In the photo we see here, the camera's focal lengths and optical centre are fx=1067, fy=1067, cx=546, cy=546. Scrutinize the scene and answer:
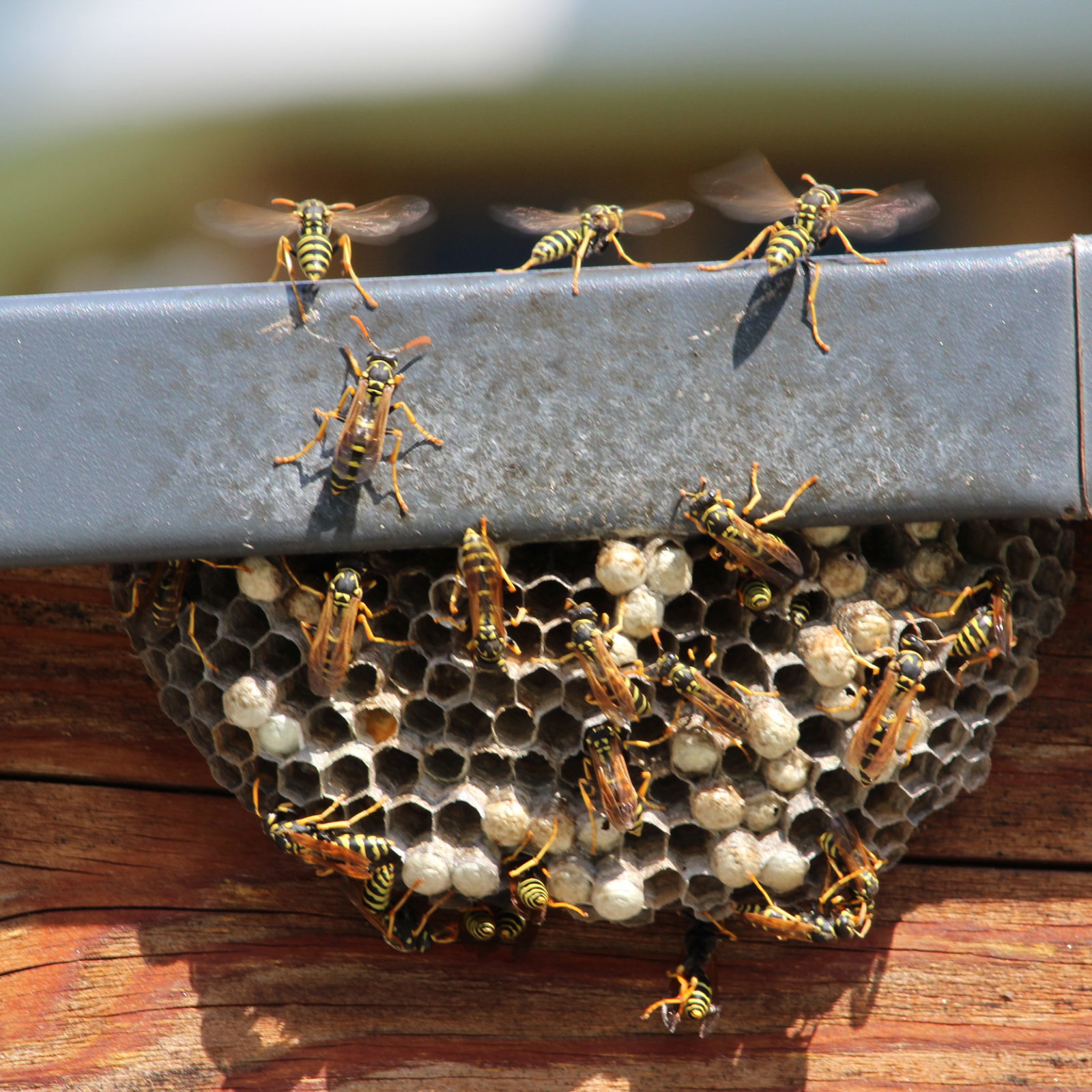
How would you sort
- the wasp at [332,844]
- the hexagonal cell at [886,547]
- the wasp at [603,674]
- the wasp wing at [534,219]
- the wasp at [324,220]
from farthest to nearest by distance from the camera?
the wasp wing at [534,219], the wasp at [324,220], the hexagonal cell at [886,547], the wasp at [332,844], the wasp at [603,674]

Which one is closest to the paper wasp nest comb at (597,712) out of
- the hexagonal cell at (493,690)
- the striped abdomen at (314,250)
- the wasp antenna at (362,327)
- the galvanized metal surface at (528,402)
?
the hexagonal cell at (493,690)

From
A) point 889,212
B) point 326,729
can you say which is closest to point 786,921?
point 326,729

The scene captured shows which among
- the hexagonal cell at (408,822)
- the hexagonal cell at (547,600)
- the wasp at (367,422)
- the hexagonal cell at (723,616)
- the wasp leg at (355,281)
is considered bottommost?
the hexagonal cell at (408,822)

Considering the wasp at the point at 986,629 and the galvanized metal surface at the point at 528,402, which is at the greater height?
the galvanized metal surface at the point at 528,402

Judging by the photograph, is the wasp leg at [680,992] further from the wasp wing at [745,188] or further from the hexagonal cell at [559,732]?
the wasp wing at [745,188]

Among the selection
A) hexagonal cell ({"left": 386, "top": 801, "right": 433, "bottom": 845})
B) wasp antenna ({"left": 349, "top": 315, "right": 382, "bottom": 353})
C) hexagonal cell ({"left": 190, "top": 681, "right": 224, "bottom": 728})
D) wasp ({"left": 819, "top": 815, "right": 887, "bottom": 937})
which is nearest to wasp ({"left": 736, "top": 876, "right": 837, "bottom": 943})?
wasp ({"left": 819, "top": 815, "right": 887, "bottom": 937})

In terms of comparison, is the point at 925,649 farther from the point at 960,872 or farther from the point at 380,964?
the point at 380,964

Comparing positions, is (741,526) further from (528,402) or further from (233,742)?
(233,742)
